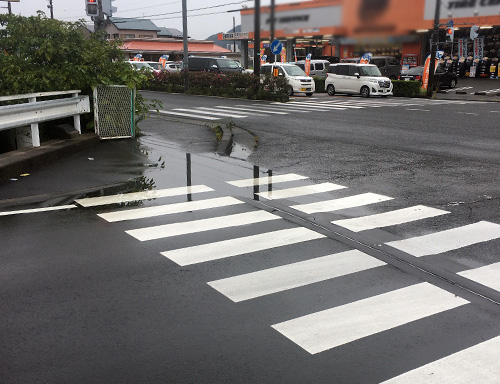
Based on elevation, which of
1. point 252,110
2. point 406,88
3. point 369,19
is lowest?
point 252,110

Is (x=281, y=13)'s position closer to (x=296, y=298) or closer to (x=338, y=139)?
(x=296, y=298)

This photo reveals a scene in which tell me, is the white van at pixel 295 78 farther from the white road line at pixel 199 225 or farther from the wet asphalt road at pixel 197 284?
the white road line at pixel 199 225

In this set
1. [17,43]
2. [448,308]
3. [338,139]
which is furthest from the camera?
[338,139]

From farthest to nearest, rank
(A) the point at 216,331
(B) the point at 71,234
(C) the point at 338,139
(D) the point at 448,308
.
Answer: (C) the point at 338,139, (B) the point at 71,234, (D) the point at 448,308, (A) the point at 216,331

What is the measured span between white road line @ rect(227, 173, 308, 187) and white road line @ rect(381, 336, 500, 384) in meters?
5.17

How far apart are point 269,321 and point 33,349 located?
1.60m

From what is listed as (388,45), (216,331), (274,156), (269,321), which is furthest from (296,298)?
(274,156)

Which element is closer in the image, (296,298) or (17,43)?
(296,298)

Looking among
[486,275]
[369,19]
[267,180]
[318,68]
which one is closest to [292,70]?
[318,68]

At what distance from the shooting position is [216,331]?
3779 millimetres

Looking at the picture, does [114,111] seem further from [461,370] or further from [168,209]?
[461,370]

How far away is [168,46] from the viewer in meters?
67.6

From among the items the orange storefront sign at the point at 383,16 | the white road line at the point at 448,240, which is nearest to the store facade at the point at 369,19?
the orange storefront sign at the point at 383,16

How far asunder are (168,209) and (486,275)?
3.77m
